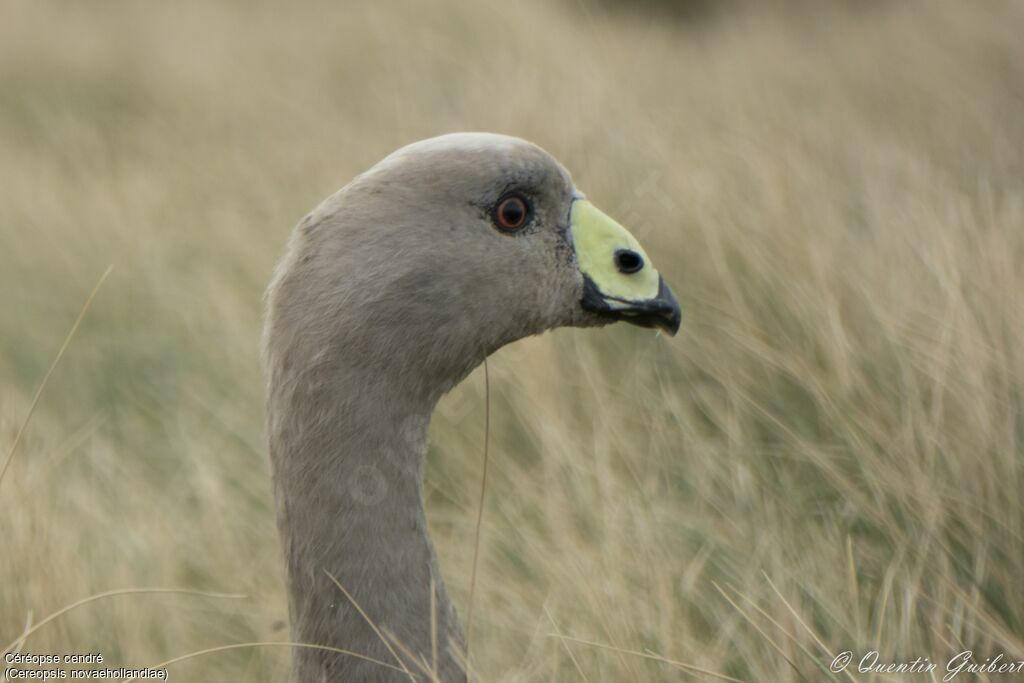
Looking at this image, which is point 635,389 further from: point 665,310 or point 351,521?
point 351,521

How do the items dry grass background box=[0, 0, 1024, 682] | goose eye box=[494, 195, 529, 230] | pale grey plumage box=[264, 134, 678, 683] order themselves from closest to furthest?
pale grey plumage box=[264, 134, 678, 683] < goose eye box=[494, 195, 529, 230] < dry grass background box=[0, 0, 1024, 682]

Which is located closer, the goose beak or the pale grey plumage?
the pale grey plumage

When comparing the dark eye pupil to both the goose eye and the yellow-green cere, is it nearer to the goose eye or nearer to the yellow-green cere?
the goose eye

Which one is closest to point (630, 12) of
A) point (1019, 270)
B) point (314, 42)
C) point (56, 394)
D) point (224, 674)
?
point (314, 42)

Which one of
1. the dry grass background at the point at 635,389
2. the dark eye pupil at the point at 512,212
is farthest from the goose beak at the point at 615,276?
the dry grass background at the point at 635,389

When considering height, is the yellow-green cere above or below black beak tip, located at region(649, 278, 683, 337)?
above

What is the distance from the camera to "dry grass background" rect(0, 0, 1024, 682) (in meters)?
2.04

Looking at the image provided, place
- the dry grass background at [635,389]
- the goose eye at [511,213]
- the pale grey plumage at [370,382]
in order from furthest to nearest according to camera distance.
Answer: the dry grass background at [635,389], the goose eye at [511,213], the pale grey plumage at [370,382]

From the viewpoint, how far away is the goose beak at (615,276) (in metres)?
1.90

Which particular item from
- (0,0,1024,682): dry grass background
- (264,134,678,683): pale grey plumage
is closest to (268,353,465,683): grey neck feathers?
(264,134,678,683): pale grey plumage

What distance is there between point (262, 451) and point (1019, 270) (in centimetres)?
171

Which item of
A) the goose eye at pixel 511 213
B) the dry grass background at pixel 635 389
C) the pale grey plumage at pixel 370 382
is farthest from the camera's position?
the dry grass background at pixel 635 389

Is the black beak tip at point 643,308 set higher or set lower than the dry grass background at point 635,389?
higher

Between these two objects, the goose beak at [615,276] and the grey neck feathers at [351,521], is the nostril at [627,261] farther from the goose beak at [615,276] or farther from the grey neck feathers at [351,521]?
the grey neck feathers at [351,521]
